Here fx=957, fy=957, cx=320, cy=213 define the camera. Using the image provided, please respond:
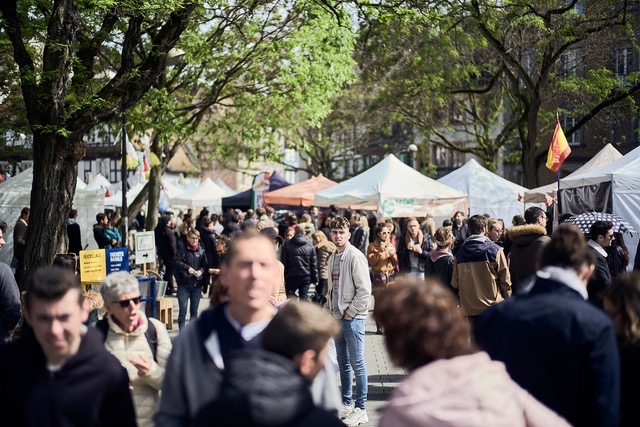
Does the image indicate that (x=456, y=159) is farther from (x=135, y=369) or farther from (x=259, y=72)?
(x=135, y=369)

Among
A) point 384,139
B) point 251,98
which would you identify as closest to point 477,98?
point 251,98

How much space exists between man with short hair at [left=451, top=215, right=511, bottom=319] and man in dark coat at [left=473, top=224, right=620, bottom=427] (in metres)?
5.39

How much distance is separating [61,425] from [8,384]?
26 centimetres

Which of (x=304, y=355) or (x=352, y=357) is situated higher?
(x=304, y=355)

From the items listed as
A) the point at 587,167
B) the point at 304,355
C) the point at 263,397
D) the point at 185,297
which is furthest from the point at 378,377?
the point at 587,167

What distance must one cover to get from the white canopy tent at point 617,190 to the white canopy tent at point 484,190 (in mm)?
8876

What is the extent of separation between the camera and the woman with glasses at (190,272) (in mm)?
13836

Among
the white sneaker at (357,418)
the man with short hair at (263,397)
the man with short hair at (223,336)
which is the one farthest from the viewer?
the white sneaker at (357,418)

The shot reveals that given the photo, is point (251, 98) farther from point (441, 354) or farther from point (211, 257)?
point (441, 354)

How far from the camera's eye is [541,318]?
3973 millimetres

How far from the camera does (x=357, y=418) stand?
8469mm

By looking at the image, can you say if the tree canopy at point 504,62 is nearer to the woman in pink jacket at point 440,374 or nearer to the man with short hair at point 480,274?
→ the man with short hair at point 480,274

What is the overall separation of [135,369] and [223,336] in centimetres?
162

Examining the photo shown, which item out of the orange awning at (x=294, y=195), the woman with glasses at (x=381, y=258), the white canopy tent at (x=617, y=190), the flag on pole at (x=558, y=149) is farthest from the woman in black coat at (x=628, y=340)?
the orange awning at (x=294, y=195)
